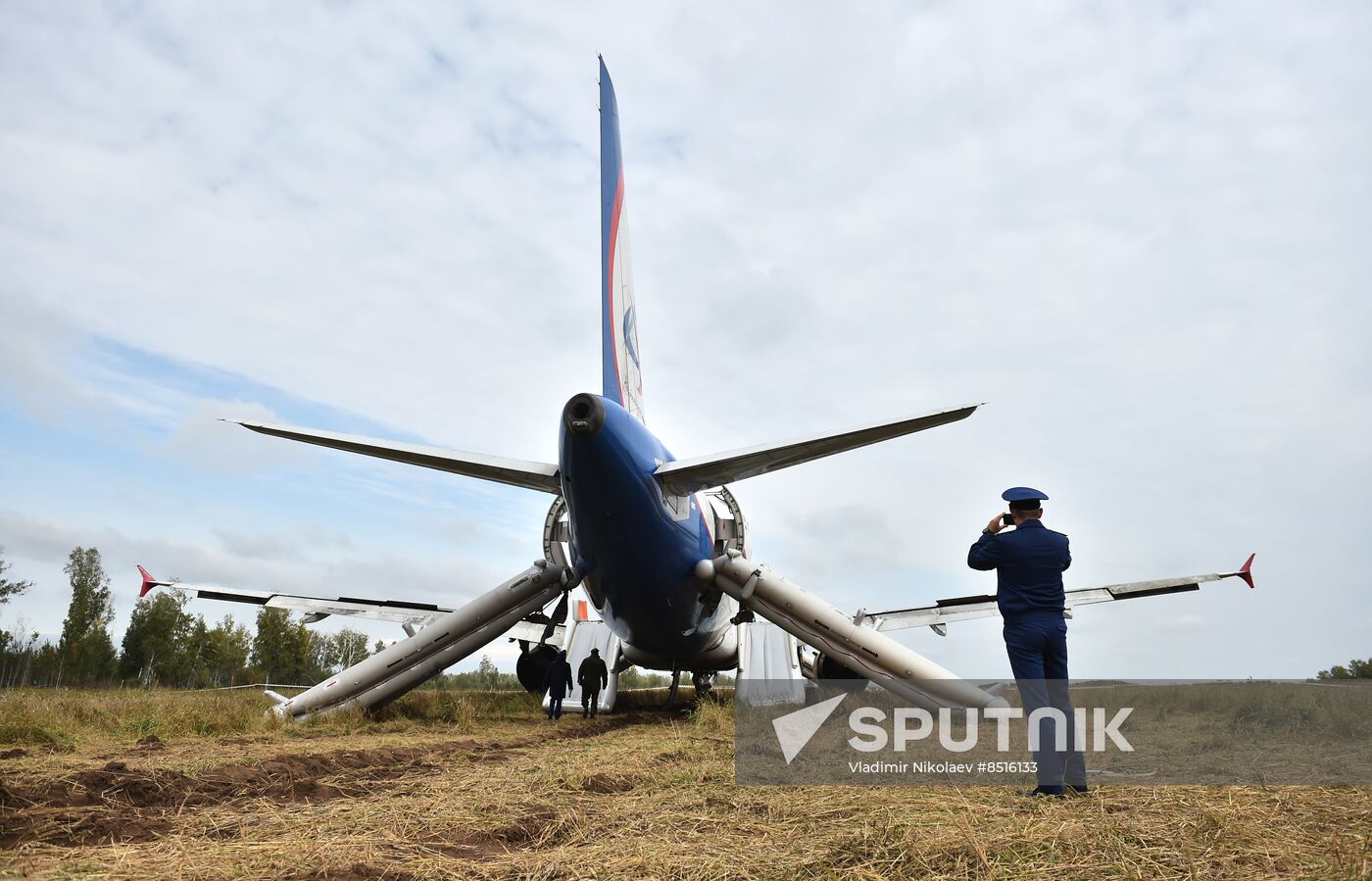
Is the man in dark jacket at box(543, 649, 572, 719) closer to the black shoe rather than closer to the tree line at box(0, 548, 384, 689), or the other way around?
the black shoe

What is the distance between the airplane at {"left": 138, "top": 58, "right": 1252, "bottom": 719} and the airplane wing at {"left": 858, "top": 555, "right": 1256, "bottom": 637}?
30mm

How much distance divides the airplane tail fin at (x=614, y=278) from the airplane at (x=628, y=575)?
0.03 meters

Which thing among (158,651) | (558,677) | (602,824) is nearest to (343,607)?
(558,677)

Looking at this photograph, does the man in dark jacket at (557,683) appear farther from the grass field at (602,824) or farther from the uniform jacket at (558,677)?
the grass field at (602,824)

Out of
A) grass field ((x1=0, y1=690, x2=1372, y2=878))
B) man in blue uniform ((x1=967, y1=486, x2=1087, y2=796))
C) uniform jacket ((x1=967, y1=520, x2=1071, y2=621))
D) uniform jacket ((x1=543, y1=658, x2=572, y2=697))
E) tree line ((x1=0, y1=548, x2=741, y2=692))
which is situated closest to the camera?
grass field ((x1=0, y1=690, x2=1372, y2=878))

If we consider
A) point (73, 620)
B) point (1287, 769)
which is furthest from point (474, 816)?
point (73, 620)


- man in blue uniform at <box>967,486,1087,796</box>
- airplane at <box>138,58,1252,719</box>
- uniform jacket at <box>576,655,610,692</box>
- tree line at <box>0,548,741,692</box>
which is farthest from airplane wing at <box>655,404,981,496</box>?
tree line at <box>0,548,741,692</box>

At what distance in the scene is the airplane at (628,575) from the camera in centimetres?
786

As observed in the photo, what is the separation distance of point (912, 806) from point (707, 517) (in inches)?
296

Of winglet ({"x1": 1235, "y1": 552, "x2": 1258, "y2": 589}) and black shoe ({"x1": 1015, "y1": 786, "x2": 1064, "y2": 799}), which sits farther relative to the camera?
winglet ({"x1": 1235, "y1": 552, "x2": 1258, "y2": 589})

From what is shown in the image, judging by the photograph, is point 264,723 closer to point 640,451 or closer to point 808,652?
point 640,451

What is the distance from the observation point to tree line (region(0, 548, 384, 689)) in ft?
159

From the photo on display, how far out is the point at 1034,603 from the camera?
457 cm

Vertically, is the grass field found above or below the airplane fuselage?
below
